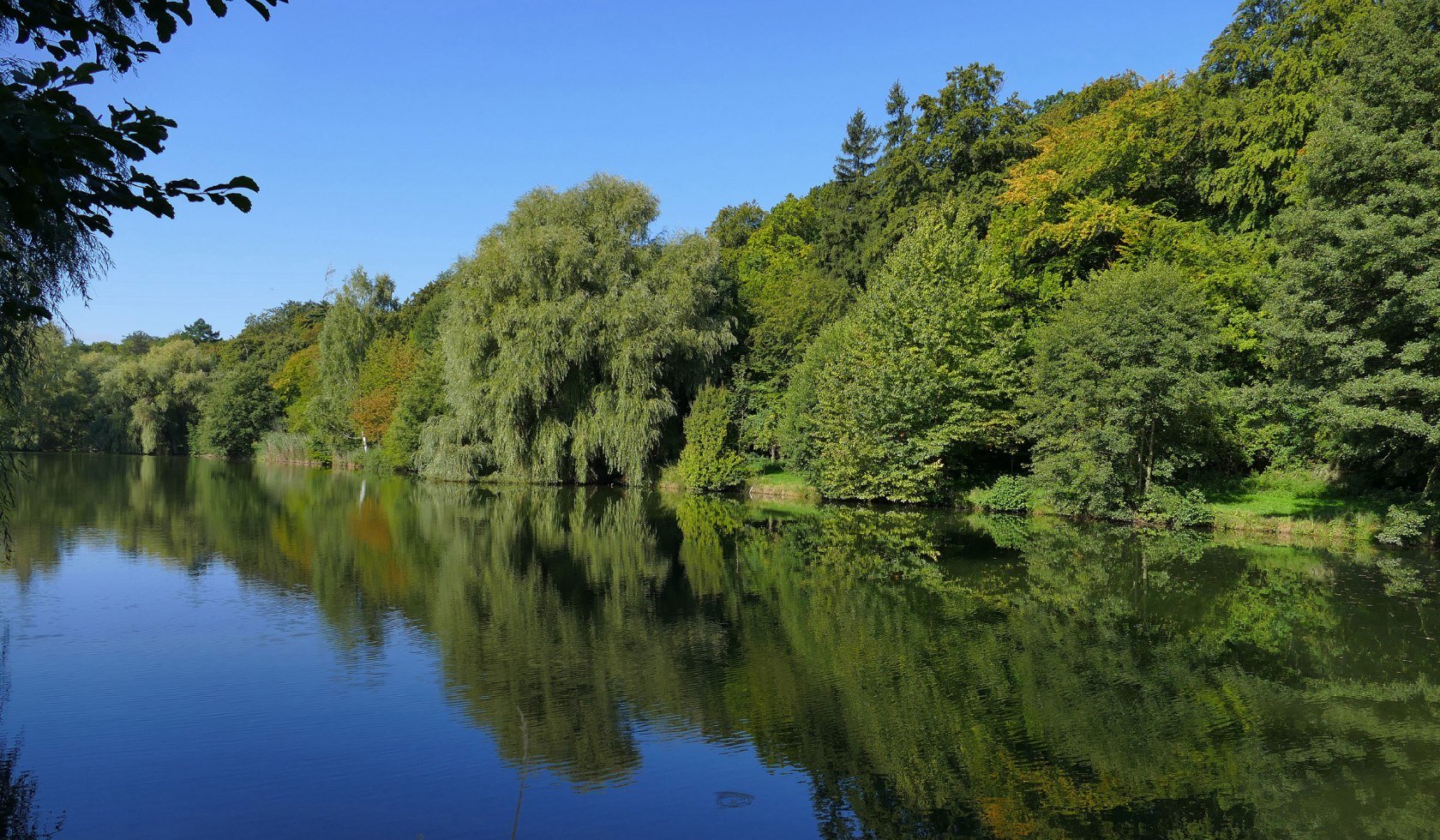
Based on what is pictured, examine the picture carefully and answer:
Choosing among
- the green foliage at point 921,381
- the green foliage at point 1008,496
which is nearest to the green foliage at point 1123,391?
the green foliage at point 1008,496

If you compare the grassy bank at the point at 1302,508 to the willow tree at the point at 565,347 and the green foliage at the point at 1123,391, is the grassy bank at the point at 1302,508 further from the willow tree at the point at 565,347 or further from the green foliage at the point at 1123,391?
the willow tree at the point at 565,347

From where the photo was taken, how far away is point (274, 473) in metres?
48.9

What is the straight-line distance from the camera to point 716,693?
9.29 m

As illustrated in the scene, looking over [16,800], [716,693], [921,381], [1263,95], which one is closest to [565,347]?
[921,381]

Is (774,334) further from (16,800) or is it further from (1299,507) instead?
(16,800)

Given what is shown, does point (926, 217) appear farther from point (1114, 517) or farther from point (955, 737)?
point (955, 737)

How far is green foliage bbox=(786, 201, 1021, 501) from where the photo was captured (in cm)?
2978

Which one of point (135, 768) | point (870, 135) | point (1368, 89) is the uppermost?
point (870, 135)

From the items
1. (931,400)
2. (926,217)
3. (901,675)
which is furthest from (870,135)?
(901,675)

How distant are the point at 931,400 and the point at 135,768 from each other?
26.3m

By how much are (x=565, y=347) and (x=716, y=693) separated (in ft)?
90.8

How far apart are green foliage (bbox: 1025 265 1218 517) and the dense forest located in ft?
0.34

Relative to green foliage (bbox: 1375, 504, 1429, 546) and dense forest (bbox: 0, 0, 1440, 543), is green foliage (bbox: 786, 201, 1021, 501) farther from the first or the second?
green foliage (bbox: 1375, 504, 1429, 546)

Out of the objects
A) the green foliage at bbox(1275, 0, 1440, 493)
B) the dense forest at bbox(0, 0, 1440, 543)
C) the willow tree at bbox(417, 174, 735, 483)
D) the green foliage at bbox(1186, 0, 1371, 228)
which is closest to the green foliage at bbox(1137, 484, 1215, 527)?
the dense forest at bbox(0, 0, 1440, 543)
